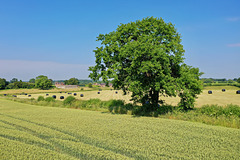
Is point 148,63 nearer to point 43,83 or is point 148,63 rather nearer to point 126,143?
point 126,143

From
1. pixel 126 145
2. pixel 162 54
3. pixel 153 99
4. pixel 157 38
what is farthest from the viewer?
pixel 153 99

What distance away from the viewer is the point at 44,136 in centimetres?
1435

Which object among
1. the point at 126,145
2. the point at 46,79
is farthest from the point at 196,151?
the point at 46,79

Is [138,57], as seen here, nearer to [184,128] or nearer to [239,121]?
[184,128]

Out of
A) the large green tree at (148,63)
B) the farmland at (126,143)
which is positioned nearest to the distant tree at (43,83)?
the large green tree at (148,63)

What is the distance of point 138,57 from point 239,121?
40.7 feet

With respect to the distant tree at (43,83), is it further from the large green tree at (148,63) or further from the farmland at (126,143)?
the farmland at (126,143)

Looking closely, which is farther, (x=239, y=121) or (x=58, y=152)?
(x=239, y=121)

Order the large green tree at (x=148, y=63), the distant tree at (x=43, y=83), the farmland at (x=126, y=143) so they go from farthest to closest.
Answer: the distant tree at (x=43, y=83) → the large green tree at (x=148, y=63) → the farmland at (x=126, y=143)

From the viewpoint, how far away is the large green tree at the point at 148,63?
73.2ft

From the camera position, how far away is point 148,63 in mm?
21438

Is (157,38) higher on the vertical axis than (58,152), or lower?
higher

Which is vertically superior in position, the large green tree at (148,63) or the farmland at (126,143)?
the large green tree at (148,63)

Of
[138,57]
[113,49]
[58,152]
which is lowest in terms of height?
[58,152]
